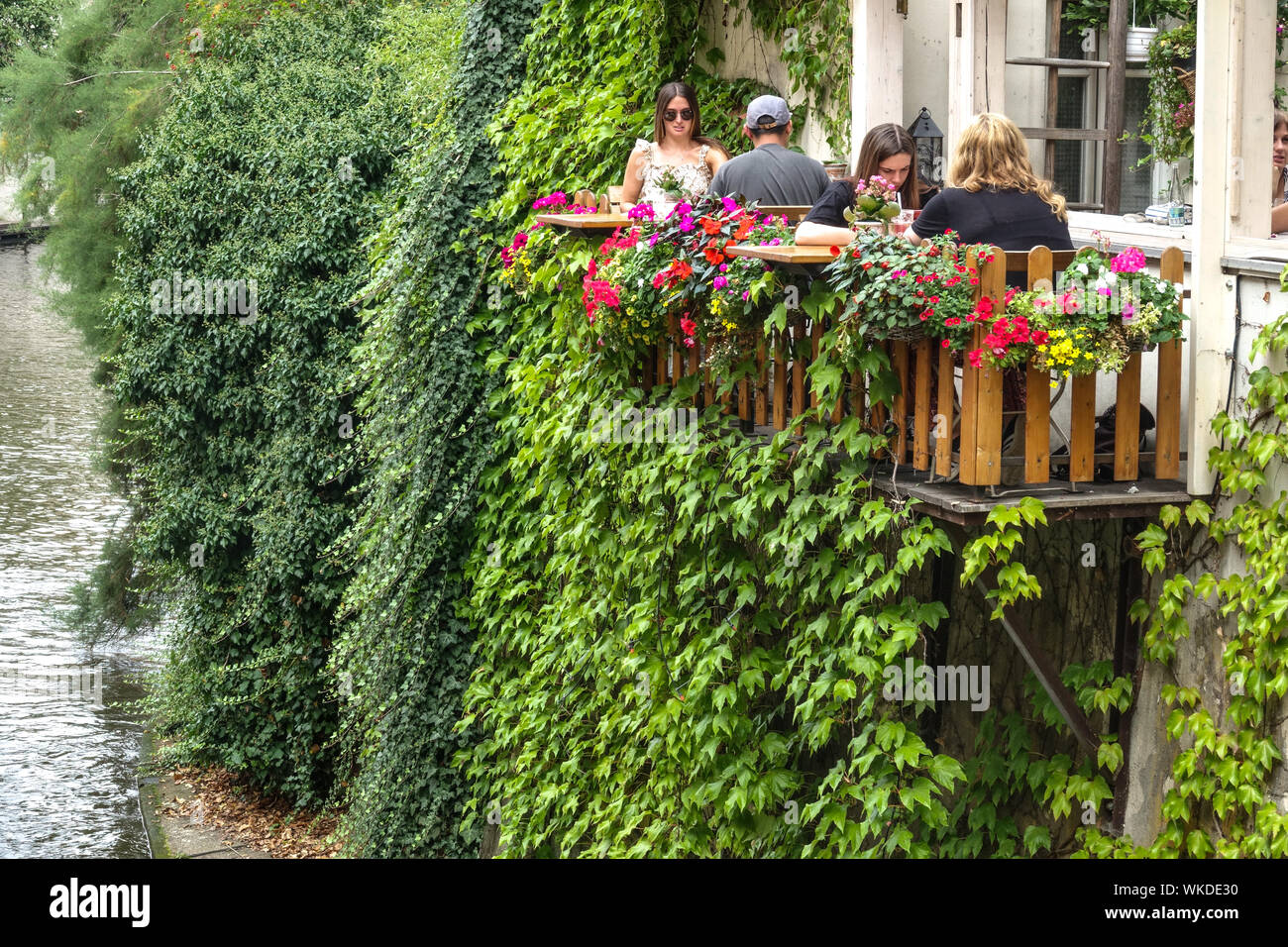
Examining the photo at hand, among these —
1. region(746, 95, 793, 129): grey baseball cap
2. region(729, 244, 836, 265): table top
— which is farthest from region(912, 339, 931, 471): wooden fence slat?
region(746, 95, 793, 129): grey baseball cap

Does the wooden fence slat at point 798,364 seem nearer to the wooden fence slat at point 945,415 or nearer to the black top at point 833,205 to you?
the black top at point 833,205

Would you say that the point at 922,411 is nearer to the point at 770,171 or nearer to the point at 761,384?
the point at 761,384

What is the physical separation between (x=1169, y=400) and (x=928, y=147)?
9.31 ft

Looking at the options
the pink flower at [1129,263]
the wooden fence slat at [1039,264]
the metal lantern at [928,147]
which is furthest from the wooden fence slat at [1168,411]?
the metal lantern at [928,147]

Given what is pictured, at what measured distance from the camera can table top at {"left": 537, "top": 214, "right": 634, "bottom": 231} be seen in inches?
283

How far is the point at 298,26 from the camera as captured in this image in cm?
1567

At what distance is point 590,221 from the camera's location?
285 inches

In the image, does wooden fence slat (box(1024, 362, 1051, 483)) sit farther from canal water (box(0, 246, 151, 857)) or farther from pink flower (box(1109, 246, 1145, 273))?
canal water (box(0, 246, 151, 857))

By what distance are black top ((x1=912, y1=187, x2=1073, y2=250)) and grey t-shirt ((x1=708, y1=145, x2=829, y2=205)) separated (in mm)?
1337

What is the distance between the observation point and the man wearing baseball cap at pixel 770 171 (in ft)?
20.9

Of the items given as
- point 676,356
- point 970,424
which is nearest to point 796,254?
point 970,424

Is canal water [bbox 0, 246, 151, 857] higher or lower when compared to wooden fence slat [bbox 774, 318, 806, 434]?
lower
